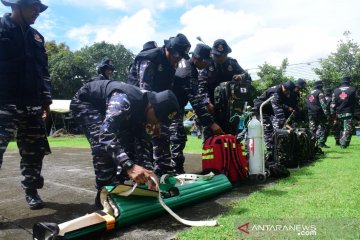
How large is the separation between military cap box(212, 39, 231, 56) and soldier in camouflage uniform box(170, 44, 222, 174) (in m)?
0.36

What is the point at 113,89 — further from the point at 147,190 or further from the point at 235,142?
the point at 235,142

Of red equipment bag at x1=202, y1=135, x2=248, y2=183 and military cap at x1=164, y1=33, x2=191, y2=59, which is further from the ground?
military cap at x1=164, y1=33, x2=191, y2=59

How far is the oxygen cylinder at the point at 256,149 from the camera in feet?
14.3

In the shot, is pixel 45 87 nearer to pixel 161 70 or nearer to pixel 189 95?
pixel 161 70

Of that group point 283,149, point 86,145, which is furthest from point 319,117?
point 86,145

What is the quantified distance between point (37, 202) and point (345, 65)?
22931 mm

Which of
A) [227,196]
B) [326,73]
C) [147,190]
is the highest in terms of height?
[326,73]

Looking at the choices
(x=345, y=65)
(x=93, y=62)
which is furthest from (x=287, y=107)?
(x=93, y=62)

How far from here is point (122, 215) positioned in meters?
2.61

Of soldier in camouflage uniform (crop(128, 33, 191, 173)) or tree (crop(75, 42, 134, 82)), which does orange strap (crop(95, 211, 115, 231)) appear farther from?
tree (crop(75, 42, 134, 82))

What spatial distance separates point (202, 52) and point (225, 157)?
147 cm

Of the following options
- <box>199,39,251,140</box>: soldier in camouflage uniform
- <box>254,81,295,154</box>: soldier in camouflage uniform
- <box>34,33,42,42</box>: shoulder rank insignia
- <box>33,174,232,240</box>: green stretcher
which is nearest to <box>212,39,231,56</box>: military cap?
<box>199,39,251,140</box>: soldier in camouflage uniform

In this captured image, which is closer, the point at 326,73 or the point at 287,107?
the point at 287,107

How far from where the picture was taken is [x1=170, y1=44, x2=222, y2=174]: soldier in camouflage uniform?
4480 mm
